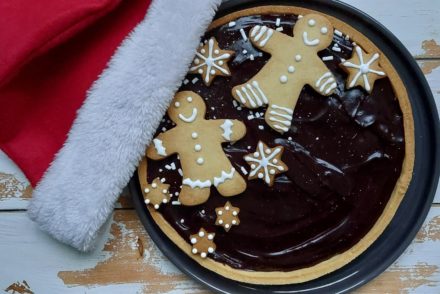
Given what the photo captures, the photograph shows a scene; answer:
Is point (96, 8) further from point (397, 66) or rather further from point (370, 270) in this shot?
point (370, 270)

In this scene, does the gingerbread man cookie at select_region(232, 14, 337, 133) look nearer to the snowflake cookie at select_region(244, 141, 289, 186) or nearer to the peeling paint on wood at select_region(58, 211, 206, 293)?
the snowflake cookie at select_region(244, 141, 289, 186)

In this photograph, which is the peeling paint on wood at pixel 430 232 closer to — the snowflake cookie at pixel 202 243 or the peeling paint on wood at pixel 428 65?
the peeling paint on wood at pixel 428 65

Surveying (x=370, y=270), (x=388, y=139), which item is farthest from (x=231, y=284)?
(x=388, y=139)

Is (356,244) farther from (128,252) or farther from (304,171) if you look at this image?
(128,252)

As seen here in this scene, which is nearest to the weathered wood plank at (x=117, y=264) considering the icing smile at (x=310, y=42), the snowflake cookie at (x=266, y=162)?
the snowflake cookie at (x=266, y=162)

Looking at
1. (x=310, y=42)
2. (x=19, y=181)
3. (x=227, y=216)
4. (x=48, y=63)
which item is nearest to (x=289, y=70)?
(x=310, y=42)

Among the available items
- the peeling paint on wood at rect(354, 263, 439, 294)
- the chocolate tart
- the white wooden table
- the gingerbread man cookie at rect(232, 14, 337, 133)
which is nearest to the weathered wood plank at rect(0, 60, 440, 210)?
the white wooden table
